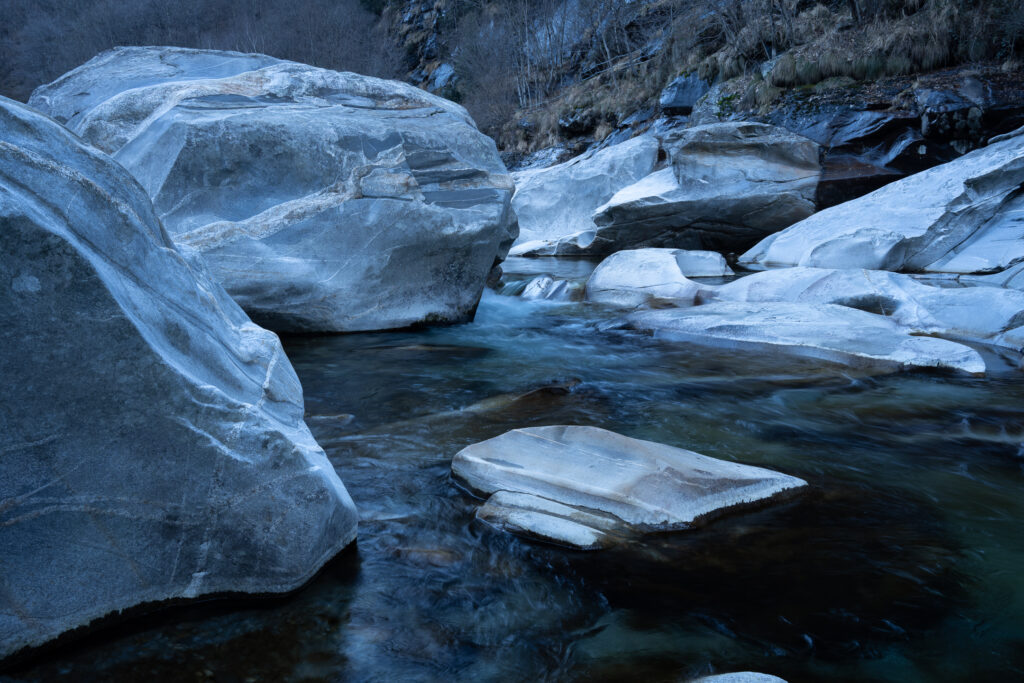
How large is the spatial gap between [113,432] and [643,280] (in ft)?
20.6

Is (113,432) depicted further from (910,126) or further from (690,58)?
(690,58)

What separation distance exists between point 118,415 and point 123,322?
23 centimetres

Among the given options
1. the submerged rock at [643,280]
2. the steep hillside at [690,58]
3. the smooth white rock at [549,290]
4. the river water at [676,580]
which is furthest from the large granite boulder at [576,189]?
the river water at [676,580]

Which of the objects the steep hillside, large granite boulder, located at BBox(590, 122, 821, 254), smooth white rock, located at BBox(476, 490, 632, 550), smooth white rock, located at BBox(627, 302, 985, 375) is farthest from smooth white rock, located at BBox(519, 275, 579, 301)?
the steep hillside

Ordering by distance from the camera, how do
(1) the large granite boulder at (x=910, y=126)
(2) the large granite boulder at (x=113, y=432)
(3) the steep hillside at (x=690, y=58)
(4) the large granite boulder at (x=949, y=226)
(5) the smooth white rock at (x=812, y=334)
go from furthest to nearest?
(3) the steep hillside at (x=690, y=58) < (1) the large granite boulder at (x=910, y=126) < (4) the large granite boulder at (x=949, y=226) < (5) the smooth white rock at (x=812, y=334) < (2) the large granite boulder at (x=113, y=432)

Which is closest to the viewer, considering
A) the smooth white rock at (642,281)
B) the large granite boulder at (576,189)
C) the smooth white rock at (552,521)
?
the smooth white rock at (552,521)

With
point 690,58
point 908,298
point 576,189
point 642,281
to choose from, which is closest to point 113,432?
point 908,298

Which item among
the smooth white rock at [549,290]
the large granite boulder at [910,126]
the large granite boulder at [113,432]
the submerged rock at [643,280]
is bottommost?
the smooth white rock at [549,290]

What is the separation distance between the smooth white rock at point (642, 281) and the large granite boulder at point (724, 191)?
2.51 metres

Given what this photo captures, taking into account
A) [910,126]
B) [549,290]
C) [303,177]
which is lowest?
[549,290]

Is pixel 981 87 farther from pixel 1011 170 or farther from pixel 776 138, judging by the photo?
pixel 1011 170

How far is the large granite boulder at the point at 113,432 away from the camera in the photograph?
56.3 inches

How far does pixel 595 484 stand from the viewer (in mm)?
2400

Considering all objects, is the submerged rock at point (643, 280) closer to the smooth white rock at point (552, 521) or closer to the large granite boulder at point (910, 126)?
the large granite boulder at point (910, 126)
